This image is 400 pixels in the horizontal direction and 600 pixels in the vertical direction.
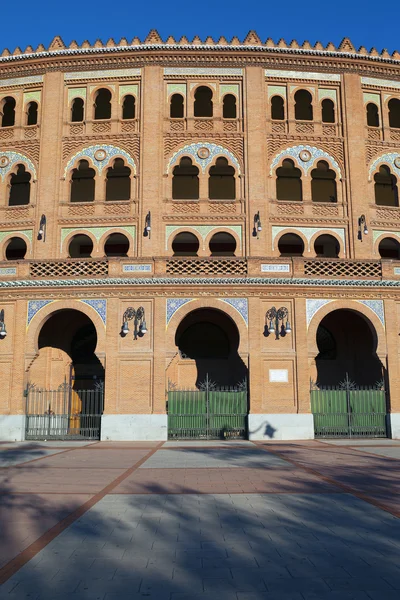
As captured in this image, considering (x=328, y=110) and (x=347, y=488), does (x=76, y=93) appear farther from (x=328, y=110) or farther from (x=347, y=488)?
(x=347, y=488)

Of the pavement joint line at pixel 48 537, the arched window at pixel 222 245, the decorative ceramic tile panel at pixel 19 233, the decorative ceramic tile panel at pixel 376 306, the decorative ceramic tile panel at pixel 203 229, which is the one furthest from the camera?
the arched window at pixel 222 245

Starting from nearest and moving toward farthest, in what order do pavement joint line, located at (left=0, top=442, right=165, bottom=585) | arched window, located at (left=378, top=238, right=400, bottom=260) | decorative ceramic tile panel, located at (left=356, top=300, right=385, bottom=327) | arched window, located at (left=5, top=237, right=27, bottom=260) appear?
pavement joint line, located at (left=0, top=442, right=165, bottom=585), decorative ceramic tile panel, located at (left=356, top=300, right=385, bottom=327), arched window, located at (left=5, top=237, right=27, bottom=260), arched window, located at (left=378, top=238, right=400, bottom=260)

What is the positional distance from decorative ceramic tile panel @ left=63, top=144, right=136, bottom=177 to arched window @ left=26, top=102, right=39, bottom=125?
3122 mm

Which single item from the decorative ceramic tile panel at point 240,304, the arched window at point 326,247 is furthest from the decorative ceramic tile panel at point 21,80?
the arched window at point 326,247

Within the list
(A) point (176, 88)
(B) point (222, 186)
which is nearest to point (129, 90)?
(A) point (176, 88)

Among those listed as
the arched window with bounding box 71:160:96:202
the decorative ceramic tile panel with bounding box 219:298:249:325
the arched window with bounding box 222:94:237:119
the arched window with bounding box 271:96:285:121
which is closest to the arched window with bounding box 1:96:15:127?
the arched window with bounding box 71:160:96:202

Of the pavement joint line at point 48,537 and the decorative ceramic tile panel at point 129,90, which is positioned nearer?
the pavement joint line at point 48,537

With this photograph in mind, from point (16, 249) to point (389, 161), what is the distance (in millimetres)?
18358

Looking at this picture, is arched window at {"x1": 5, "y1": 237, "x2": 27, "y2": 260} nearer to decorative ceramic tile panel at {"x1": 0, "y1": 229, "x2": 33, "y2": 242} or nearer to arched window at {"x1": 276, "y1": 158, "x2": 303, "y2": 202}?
decorative ceramic tile panel at {"x1": 0, "y1": 229, "x2": 33, "y2": 242}

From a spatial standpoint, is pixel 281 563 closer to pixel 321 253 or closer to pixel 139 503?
pixel 139 503

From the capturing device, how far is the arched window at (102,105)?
25312mm

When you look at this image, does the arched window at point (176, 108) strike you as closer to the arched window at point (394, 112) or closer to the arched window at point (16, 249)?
the arched window at point (16, 249)

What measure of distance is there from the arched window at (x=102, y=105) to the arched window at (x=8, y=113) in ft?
13.5

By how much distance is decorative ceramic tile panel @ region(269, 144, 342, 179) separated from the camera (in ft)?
78.4
